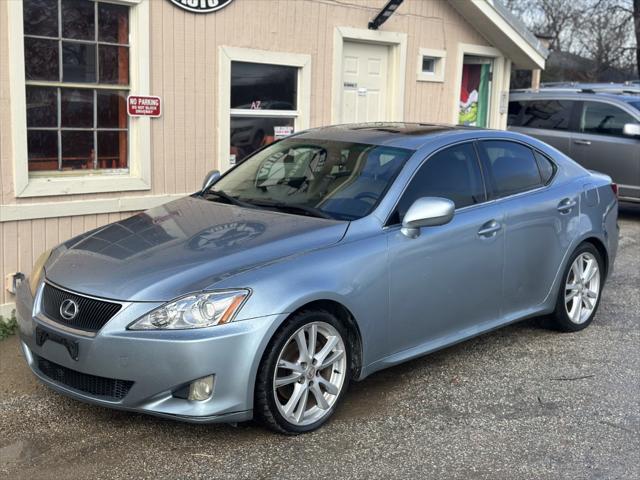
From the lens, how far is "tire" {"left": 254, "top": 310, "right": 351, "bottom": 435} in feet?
13.0

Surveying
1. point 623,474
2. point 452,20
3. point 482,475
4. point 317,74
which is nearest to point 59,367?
point 482,475

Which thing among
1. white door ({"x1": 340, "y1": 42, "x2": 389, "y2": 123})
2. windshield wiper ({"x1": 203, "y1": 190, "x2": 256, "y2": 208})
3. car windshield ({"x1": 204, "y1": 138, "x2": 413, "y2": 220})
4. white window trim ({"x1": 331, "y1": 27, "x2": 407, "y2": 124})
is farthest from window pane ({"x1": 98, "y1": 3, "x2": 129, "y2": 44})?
white door ({"x1": 340, "y1": 42, "x2": 389, "y2": 123})

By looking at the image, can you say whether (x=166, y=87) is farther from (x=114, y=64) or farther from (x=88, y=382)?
(x=88, y=382)

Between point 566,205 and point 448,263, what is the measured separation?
1477 mm

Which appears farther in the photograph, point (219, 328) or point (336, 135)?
point (336, 135)

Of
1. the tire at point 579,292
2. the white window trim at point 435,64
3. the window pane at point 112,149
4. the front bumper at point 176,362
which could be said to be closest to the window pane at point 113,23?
the window pane at point 112,149

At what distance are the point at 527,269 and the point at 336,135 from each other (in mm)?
1632

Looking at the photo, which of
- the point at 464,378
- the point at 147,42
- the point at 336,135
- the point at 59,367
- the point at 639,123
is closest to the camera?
the point at 59,367

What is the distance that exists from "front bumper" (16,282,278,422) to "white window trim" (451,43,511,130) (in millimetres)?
6770

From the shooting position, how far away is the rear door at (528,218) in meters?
5.37

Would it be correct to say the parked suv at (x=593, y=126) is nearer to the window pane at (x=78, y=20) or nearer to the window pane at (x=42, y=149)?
the window pane at (x=78, y=20)

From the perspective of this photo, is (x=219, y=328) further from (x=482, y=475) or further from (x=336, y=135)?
(x=336, y=135)

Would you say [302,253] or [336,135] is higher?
[336,135]

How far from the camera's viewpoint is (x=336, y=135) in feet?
18.0
